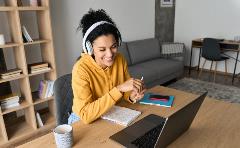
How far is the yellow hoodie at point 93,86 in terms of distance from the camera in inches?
43.0

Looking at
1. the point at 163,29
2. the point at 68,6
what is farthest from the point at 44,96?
the point at 163,29

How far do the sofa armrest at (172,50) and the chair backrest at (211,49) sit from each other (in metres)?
0.41

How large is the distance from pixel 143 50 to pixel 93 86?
9.12 ft

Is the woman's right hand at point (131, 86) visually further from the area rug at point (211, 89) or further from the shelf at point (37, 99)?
the area rug at point (211, 89)

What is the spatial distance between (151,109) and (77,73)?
48 cm

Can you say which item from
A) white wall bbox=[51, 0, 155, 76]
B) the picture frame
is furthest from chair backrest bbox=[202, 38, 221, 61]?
white wall bbox=[51, 0, 155, 76]

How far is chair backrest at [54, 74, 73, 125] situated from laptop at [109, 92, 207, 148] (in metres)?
0.50

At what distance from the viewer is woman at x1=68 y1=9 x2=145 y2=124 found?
1.10 meters

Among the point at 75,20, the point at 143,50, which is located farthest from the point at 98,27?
the point at 143,50

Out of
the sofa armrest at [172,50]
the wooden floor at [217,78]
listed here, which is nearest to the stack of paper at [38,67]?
the wooden floor at [217,78]

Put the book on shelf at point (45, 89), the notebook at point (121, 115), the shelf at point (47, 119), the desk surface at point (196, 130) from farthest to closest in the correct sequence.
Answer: the shelf at point (47, 119) → the book on shelf at point (45, 89) → the notebook at point (121, 115) → the desk surface at point (196, 130)

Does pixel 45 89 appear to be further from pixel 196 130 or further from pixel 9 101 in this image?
pixel 196 130

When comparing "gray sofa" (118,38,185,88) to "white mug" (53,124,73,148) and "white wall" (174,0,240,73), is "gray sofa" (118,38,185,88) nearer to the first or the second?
"white wall" (174,0,240,73)

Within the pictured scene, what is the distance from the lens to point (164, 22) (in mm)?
4723
